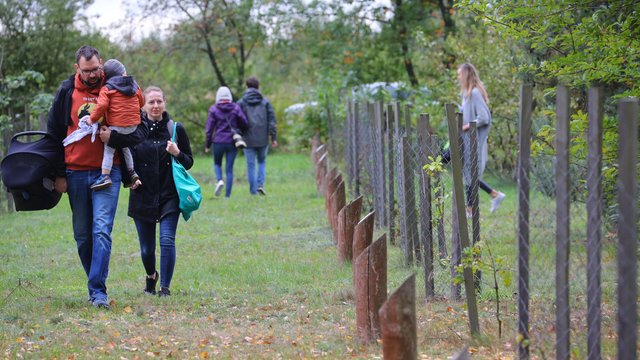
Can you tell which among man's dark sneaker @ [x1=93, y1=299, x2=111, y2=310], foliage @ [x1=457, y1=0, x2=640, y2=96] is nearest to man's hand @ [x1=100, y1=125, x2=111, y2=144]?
man's dark sneaker @ [x1=93, y1=299, x2=111, y2=310]

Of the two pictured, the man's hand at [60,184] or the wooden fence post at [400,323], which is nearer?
the wooden fence post at [400,323]

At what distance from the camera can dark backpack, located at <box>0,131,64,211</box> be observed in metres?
7.21

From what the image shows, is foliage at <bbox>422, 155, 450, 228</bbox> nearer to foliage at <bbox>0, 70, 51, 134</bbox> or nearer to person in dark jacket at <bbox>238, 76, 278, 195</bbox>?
foliage at <bbox>0, 70, 51, 134</bbox>

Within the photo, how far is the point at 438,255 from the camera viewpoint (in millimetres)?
7734

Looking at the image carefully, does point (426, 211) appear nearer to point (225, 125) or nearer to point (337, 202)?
point (337, 202)

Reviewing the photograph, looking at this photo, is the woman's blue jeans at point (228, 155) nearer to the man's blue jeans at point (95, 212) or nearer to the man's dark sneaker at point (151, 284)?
the man's dark sneaker at point (151, 284)

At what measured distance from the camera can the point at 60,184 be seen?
7.39 m

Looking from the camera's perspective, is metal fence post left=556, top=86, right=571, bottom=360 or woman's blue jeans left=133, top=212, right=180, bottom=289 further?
woman's blue jeans left=133, top=212, right=180, bottom=289

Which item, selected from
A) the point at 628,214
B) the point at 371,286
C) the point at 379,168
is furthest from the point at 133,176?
the point at 628,214

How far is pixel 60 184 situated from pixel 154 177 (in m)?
0.74

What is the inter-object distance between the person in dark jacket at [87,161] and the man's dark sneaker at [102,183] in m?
0.08

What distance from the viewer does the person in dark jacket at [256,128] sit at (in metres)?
16.6

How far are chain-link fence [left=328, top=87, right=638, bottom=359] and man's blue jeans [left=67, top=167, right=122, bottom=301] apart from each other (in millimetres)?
2430

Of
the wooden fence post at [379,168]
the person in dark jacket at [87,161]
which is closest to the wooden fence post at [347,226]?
the wooden fence post at [379,168]
